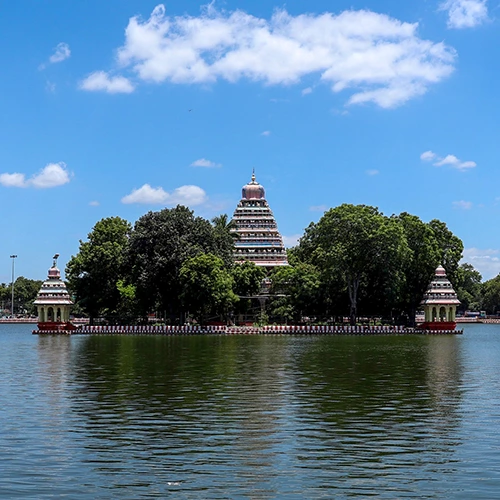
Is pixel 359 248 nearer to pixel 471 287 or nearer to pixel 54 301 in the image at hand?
pixel 54 301

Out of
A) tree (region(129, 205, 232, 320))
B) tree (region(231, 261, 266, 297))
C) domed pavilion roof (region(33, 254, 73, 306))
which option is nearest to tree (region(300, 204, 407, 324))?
tree (region(231, 261, 266, 297))

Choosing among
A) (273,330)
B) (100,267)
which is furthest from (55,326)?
(273,330)

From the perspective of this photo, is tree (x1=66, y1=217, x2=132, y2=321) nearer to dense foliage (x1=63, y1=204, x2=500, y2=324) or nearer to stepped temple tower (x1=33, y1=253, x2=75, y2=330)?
dense foliage (x1=63, y1=204, x2=500, y2=324)

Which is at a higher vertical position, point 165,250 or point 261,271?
point 165,250

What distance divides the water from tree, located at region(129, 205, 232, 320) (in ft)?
177

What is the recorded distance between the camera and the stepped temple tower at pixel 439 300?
9656 cm

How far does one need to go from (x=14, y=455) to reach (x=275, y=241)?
110 m

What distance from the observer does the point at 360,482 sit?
16.4 metres

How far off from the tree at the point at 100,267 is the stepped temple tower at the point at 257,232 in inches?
724

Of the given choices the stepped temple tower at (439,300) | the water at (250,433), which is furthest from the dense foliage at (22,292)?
the water at (250,433)

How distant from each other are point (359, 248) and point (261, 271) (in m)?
16.1

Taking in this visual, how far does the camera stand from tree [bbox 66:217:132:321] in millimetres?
110981

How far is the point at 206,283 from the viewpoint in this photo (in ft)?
295

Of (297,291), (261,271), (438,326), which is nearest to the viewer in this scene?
(438,326)
